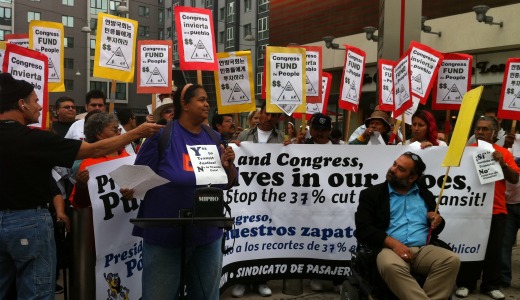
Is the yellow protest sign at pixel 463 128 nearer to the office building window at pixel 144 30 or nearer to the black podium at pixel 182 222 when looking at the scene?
the black podium at pixel 182 222

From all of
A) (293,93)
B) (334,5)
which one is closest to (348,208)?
(293,93)

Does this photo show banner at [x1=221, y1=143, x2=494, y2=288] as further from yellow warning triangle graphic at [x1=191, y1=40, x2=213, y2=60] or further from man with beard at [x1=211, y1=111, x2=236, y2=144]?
man with beard at [x1=211, y1=111, x2=236, y2=144]

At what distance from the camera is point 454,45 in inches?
652

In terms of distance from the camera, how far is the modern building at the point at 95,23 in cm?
4809

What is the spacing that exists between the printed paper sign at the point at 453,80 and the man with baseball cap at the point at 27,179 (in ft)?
14.0

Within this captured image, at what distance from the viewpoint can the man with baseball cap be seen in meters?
3.10

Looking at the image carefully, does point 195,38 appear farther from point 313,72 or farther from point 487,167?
point 487,167

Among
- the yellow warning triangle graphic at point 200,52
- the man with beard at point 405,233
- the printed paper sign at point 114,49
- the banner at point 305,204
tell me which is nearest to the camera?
the man with beard at point 405,233

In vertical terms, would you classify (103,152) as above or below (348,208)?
above

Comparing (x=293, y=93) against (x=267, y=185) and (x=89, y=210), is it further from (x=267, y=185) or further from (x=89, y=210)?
(x=89, y=210)

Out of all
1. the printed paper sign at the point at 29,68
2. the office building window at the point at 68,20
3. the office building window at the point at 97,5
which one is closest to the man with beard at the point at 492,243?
the printed paper sign at the point at 29,68

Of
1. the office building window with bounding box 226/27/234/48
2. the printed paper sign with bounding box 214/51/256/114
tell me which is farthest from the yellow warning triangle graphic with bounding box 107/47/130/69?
the office building window with bounding box 226/27/234/48

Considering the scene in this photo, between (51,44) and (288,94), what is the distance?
259 cm

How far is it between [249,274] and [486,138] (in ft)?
8.72
